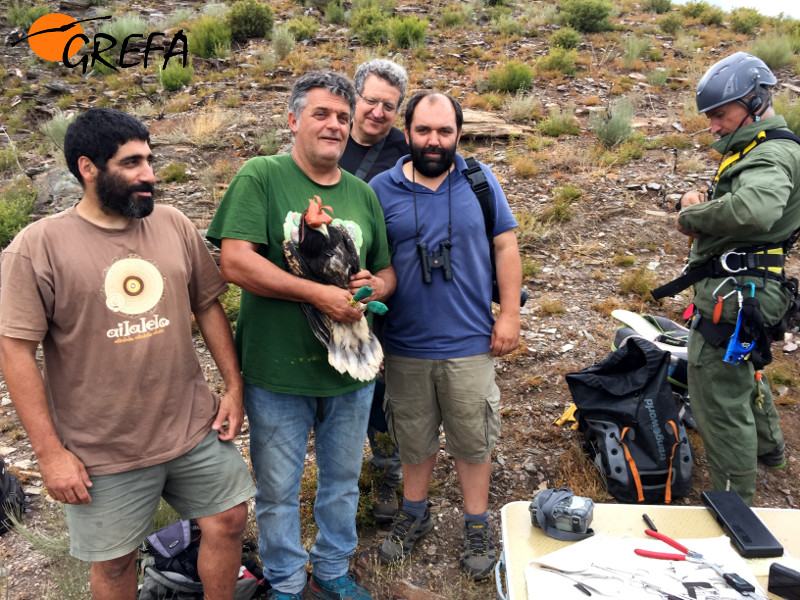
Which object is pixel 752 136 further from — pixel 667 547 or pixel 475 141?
pixel 475 141

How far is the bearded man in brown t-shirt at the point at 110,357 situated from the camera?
1973 mm

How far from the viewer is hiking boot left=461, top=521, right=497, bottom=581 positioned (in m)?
2.93

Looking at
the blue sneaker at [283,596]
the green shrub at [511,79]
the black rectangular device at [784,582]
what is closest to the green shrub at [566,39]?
the green shrub at [511,79]

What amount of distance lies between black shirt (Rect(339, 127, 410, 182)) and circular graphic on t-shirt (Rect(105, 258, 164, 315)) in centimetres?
138

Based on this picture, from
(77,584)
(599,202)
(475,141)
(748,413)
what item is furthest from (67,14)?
(748,413)

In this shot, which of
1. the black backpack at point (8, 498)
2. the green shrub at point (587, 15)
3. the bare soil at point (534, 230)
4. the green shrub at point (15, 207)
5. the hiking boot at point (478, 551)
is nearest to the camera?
the hiking boot at point (478, 551)

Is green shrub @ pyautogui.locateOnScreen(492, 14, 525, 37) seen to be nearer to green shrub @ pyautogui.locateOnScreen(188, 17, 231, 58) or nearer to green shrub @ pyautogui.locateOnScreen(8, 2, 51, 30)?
green shrub @ pyautogui.locateOnScreen(188, 17, 231, 58)

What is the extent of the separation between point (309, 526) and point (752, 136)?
3380mm

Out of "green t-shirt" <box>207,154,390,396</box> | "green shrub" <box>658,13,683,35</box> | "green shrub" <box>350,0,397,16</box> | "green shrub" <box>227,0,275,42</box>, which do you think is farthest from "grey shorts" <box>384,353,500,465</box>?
"green shrub" <box>658,13,683,35</box>

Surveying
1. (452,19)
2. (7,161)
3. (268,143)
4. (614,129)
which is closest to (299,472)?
(268,143)

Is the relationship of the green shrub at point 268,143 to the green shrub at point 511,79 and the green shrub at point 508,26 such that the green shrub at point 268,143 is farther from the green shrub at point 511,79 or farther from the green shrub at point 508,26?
the green shrub at point 508,26

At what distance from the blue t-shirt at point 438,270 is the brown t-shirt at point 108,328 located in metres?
1.03

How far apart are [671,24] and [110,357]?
17639mm

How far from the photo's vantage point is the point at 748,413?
309 cm
